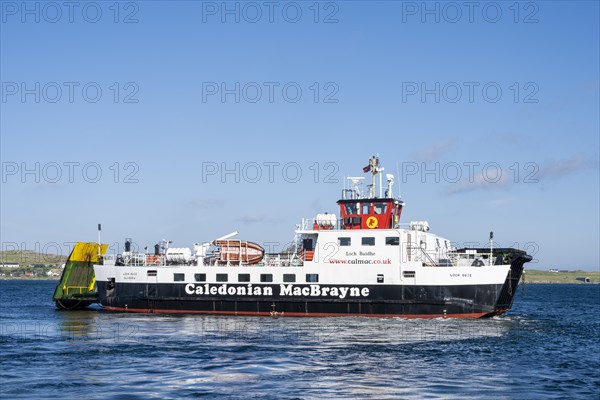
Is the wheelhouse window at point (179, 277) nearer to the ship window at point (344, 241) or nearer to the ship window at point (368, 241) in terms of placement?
the ship window at point (344, 241)

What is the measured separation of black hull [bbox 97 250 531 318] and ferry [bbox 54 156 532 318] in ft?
0.19

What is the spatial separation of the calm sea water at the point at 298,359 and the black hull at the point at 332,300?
1455mm

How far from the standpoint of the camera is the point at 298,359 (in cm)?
2697

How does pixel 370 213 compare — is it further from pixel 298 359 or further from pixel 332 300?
pixel 298 359

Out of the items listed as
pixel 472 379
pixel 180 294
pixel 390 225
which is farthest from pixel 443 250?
pixel 472 379

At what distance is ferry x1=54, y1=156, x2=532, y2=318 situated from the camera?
1602 inches

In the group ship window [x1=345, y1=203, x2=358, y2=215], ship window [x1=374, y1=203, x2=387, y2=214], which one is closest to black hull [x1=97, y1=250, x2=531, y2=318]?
ship window [x1=374, y1=203, x2=387, y2=214]

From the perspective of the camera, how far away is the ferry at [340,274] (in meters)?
40.7

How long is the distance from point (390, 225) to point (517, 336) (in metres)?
11.5

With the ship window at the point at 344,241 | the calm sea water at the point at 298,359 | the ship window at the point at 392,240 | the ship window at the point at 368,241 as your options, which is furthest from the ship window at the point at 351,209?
the calm sea water at the point at 298,359

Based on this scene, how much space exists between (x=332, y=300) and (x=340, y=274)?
167 cm

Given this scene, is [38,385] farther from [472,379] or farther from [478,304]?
[478,304]

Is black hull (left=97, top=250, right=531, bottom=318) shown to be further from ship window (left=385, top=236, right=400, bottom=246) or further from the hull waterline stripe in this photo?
ship window (left=385, top=236, right=400, bottom=246)

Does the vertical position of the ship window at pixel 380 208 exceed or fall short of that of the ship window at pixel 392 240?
it exceeds it
